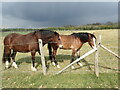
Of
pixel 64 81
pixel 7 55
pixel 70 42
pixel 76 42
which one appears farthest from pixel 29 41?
pixel 64 81

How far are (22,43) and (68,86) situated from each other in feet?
10.3

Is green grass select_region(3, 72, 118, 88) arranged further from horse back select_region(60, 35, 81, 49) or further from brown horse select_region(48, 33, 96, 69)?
horse back select_region(60, 35, 81, 49)

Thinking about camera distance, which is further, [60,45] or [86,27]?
[86,27]

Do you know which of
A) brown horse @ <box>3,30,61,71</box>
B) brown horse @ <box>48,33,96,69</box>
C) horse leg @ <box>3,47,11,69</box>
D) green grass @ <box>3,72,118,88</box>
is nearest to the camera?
green grass @ <box>3,72,118,88</box>

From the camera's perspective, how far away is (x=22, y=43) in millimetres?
5781

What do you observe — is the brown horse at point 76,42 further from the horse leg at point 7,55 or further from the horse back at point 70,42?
the horse leg at point 7,55

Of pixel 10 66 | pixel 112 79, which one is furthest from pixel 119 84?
pixel 10 66

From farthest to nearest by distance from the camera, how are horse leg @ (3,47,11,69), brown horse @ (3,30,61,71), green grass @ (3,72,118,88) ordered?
horse leg @ (3,47,11,69) < brown horse @ (3,30,61,71) < green grass @ (3,72,118,88)

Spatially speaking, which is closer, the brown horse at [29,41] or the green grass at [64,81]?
the green grass at [64,81]

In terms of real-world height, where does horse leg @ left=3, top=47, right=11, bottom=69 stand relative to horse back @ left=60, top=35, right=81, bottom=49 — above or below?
below

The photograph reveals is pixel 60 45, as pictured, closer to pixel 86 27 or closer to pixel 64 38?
pixel 64 38

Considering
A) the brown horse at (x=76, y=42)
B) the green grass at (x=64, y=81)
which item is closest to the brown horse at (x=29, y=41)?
the brown horse at (x=76, y=42)

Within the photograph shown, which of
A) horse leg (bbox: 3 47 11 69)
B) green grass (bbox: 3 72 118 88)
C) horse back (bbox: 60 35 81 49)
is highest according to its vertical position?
horse back (bbox: 60 35 81 49)

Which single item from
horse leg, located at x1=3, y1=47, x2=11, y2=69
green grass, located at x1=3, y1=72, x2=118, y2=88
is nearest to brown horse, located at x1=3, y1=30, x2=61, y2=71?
horse leg, located at x1=3, y1=47, x2=11, y2=69
